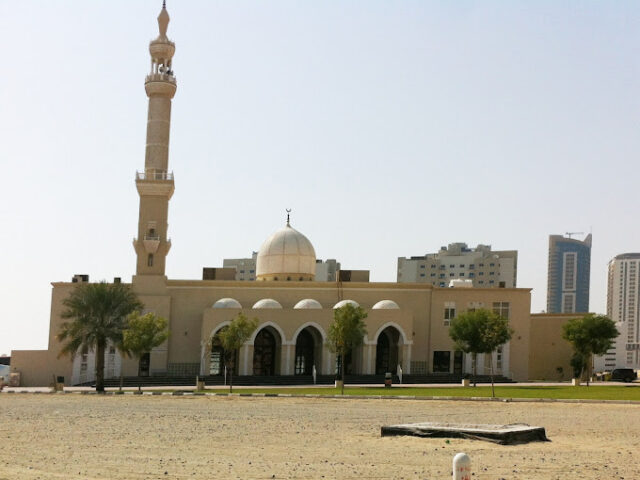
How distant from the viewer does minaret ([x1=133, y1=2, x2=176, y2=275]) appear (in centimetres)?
6156

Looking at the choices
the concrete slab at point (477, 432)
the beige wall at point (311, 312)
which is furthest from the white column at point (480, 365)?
the concrete slab at point (477, 432)

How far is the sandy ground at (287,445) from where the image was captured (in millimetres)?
15102

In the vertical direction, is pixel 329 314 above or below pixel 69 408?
above

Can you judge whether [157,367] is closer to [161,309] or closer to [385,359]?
[161,309]

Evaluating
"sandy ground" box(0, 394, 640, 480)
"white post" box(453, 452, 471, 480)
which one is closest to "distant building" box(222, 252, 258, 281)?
"sandy ground" box(0, 394, 640, 480)

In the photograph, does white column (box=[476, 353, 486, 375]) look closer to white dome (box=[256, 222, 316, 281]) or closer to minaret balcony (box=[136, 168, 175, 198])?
white dome (box=[256, 222, 316, 281])

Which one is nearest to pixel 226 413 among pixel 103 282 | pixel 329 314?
pixel 103 282

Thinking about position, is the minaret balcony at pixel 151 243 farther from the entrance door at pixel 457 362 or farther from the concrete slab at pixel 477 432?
the concrete slab at pixel 477 432

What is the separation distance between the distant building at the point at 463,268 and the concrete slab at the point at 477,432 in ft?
441

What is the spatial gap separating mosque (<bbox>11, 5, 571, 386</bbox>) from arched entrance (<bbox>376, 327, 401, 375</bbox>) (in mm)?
71

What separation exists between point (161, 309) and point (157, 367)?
3.75 metres

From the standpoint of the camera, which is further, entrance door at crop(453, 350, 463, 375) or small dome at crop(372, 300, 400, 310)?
entrance door at crop(453, 350, 463, 375)

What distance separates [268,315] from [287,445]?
134 feet

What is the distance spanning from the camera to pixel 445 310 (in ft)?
208
